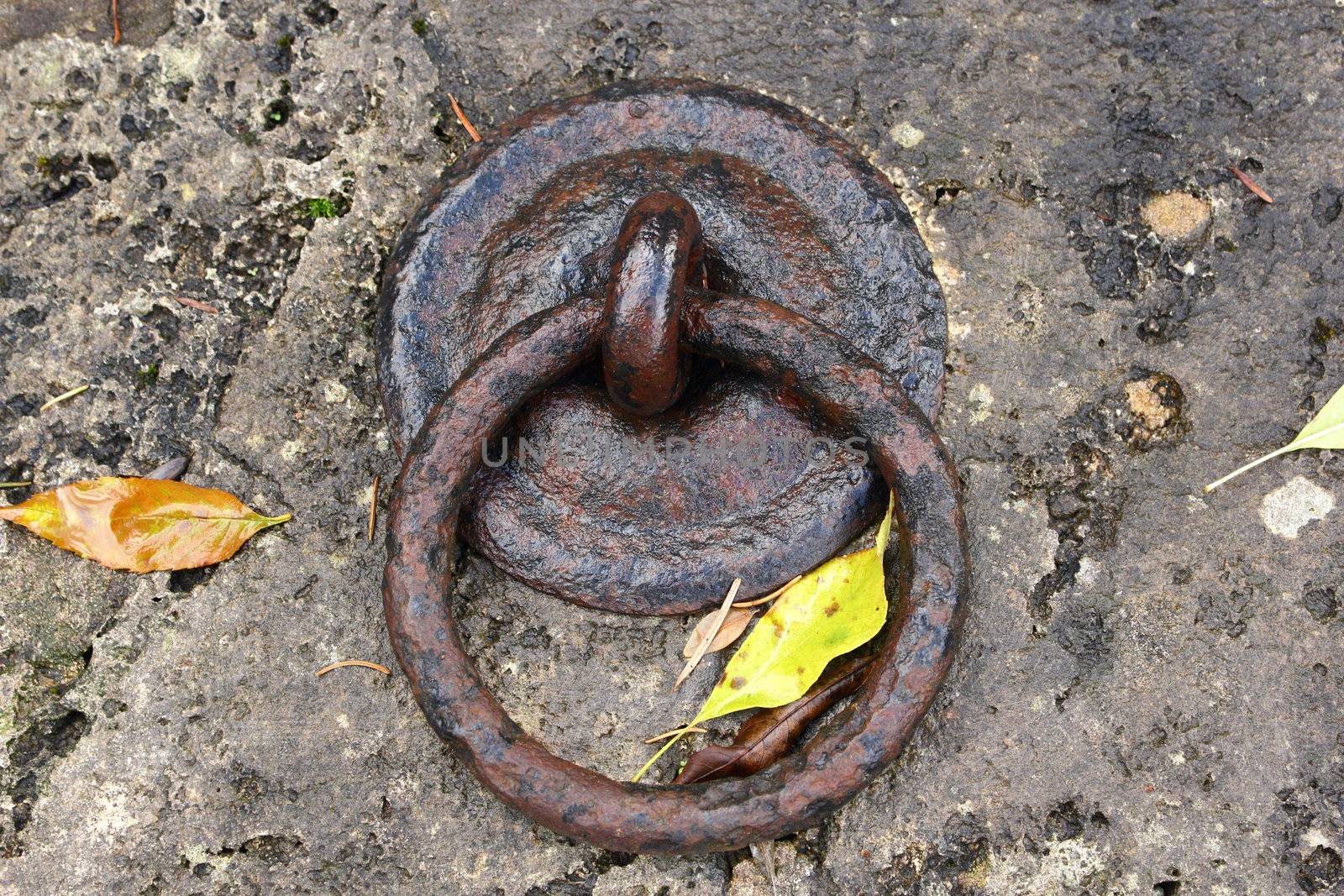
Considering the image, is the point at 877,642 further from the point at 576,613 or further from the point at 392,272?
the point at 392,272

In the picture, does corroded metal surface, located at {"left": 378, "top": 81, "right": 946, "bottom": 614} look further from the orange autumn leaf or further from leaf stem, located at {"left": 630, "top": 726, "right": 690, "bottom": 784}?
the orange autumn leaf

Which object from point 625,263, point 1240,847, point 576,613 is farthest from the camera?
point 576,613

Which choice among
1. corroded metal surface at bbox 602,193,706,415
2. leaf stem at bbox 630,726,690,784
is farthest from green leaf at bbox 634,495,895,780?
corroded metal surface at bbox 602,193,706,415

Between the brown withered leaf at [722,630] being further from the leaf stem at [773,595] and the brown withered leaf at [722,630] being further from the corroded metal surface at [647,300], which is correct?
the corroded metal surface at [647,300]

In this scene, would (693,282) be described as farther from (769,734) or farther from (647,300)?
(769,734)

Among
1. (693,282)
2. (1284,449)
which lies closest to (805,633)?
(693,282)

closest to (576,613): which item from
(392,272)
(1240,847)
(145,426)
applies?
(392,272)

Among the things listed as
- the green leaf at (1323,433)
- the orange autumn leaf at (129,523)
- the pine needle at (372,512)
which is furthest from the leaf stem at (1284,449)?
the orange autumn leaf at (129,523)
